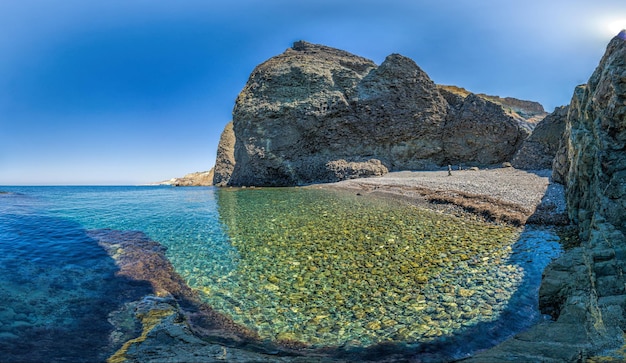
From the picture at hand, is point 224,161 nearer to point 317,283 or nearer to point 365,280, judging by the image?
point 317,283

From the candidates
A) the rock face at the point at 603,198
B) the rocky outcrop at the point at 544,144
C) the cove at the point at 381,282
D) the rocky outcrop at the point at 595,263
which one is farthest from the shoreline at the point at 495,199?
the rocky outcrop at the point at 544,144

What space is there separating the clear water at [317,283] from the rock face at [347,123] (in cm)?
2603

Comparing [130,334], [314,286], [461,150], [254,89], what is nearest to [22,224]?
[130,334]

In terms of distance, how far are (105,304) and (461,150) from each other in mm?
39259

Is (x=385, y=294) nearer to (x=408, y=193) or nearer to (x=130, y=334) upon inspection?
(x=130, y=334)

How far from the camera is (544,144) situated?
24.2 metres

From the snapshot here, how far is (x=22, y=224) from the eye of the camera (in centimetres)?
1401

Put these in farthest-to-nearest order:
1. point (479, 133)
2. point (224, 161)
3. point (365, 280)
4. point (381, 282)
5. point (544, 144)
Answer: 1. point (224, 161)
2. point (479, 133)
3. point (544, 144)
4. point (365, 280)
5. point (381, 282)

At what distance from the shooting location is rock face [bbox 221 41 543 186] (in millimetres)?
36969

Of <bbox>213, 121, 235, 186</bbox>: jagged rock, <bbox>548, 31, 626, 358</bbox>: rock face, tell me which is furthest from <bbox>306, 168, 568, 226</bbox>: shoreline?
<bbox>213, 121, 235, 186</bbox>: jagged rock

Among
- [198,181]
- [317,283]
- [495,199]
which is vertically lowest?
[317,283]

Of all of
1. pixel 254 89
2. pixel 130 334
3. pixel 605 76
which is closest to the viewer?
pixel 130 334

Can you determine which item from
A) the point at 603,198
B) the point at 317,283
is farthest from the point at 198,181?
the point at 603,198

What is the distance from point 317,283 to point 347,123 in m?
33.1
